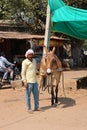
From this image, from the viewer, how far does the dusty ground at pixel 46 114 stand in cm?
807

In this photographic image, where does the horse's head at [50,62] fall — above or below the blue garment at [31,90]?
above

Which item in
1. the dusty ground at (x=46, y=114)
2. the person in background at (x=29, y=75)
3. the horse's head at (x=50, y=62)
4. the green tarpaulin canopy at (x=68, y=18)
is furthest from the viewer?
the green tarpaulin canopy at (x=68, y=18)

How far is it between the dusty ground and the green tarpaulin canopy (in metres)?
2.31

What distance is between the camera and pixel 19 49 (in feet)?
86.7

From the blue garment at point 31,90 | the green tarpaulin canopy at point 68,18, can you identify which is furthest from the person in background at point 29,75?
the green tarpaulin canopy at point 68,18

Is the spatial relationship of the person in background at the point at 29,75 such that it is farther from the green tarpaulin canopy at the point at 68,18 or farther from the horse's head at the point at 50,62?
the green tarpaulin canopy at the point at 68,18

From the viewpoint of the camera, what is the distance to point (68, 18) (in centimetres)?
1198

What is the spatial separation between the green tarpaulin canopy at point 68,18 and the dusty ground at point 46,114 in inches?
90.9

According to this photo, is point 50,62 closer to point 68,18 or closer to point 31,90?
point 31,90

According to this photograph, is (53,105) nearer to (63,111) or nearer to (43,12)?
(63,111)

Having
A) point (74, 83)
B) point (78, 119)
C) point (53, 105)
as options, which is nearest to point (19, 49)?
point (74, 83)

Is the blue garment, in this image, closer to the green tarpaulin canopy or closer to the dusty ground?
the dusty ground

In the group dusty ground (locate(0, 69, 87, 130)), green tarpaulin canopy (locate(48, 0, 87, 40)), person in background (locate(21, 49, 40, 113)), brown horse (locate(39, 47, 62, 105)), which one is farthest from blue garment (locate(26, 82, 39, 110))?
green tarpaulin canopy (locate(48, 0, 87, 40))

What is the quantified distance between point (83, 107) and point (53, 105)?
849 millimetres
